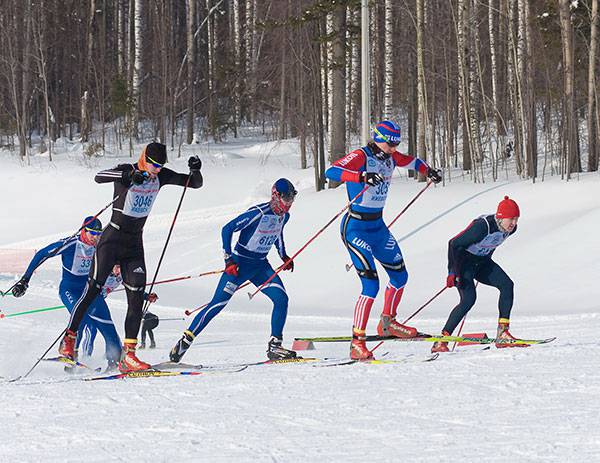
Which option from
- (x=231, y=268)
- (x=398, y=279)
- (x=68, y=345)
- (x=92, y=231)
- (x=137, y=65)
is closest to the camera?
(x=398, y=279)

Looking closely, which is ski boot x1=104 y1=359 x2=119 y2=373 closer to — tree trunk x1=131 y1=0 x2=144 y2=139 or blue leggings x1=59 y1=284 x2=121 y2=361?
blue leggings x1=59 y1=284 x2=121 y2=361

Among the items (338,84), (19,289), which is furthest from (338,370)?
(338,84)

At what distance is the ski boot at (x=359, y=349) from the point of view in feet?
23.6

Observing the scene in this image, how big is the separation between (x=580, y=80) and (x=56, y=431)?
2385cm

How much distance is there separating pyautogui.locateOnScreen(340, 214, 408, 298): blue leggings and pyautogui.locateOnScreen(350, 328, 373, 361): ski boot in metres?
0.32

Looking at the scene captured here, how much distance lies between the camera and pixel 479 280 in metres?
8.14

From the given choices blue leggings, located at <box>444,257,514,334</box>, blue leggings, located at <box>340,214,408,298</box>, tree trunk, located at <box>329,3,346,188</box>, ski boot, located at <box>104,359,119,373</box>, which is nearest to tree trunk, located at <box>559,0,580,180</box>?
tree trunk, located at <box>329,3,346,188</box>

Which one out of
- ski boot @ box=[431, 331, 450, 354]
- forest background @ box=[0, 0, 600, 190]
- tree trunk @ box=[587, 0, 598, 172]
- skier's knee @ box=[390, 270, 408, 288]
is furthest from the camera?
forest background @ box=[0, 0, 600, 190]

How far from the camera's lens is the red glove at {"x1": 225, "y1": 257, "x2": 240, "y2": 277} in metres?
7.98

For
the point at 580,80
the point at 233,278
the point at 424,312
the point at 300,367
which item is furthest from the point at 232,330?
the point at 580,80

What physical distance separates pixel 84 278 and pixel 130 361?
6.63 ft

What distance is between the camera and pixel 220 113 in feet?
97.1

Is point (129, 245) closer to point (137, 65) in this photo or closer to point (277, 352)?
point (277, 352)

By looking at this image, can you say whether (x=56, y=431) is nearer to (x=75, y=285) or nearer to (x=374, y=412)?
(x=374, y=412)
